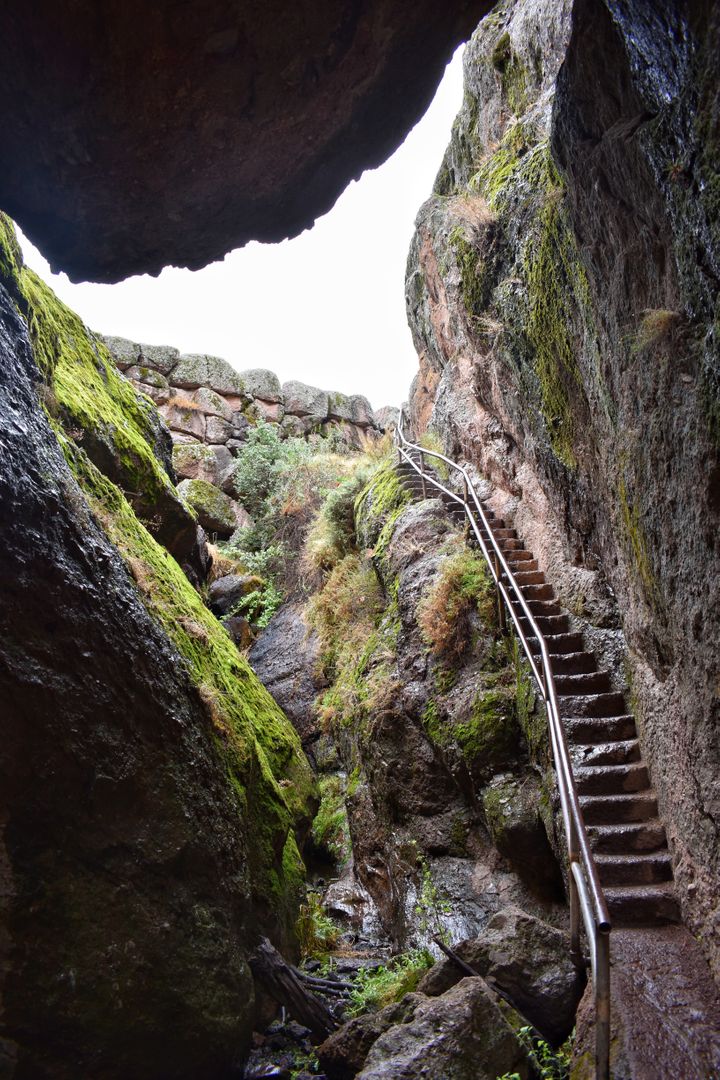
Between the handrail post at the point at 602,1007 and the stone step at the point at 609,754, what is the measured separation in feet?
8.36

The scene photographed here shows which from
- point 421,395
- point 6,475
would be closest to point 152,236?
point 6,475

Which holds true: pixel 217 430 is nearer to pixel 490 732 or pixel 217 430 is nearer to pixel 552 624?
pixel 552 624

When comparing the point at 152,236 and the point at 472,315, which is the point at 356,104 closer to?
the point at 152,236

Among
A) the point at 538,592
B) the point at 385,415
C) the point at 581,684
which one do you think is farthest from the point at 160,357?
the point at 581,684

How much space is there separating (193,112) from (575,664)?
202 inches

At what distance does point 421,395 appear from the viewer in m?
14.5

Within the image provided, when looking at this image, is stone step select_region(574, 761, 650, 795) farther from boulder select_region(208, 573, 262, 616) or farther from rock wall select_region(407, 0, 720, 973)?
boulder select_region(208, 573, 262, 616)

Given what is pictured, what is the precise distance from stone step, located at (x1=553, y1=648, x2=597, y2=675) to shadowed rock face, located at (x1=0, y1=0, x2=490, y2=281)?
430cm

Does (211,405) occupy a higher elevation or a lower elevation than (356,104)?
higher

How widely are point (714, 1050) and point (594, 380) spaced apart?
4130 millimetres

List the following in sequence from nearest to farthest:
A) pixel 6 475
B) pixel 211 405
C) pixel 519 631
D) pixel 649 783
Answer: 1. pixel 6 475
2. pixel 649 783
3. pixel 519 631
4. pixel 211 405

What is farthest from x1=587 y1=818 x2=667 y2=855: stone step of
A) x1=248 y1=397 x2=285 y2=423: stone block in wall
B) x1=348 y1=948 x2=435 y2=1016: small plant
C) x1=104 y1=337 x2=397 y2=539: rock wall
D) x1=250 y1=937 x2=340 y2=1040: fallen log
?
x1=248 y1=397 x2=285 y2=423: stone block in wall

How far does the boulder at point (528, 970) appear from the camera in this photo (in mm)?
3473

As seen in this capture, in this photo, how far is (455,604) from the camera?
7.32 meters
